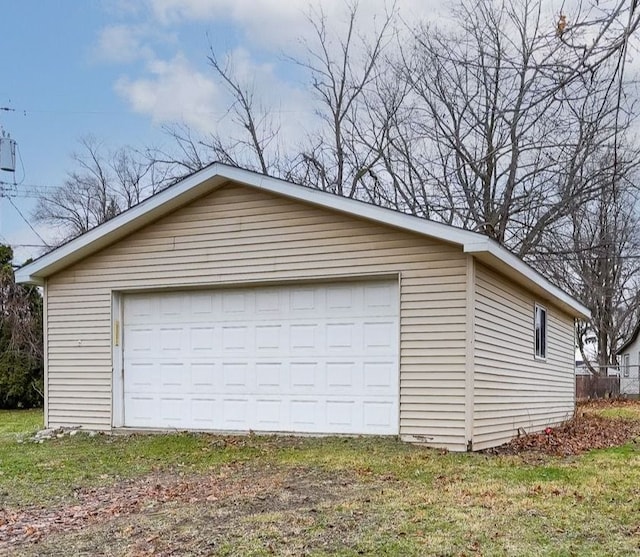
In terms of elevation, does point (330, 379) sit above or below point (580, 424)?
above

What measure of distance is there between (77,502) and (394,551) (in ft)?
10.7

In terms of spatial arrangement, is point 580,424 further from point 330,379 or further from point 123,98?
point 123,98

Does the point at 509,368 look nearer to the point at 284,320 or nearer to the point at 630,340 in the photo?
the point at 284,320

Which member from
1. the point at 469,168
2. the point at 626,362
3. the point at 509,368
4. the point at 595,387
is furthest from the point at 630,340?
the point at 509,368

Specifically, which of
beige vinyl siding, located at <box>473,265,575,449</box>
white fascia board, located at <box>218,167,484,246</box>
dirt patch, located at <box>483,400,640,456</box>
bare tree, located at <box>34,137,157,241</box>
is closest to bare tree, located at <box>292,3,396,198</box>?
bare tree, located at <box>34,137,157,241</box>

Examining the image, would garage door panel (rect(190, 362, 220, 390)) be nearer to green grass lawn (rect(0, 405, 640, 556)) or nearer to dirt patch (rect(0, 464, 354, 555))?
green grass lawn (rect(0, 405, 640, 556))

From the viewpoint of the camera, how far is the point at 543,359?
12.6 meters

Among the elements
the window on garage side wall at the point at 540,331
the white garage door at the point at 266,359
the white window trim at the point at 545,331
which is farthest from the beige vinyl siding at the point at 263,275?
the window on garage side wall at the point at 540,331

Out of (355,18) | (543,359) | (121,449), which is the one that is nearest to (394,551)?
(121,449)

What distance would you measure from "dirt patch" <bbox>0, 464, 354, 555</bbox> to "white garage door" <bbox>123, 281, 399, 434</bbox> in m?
2.27

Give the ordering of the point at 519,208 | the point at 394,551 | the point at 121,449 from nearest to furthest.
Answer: the point at 394,551, the point at 121,449, the point at 519,208

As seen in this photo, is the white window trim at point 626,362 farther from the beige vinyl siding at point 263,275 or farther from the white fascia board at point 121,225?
the white fascia board at point 121,225

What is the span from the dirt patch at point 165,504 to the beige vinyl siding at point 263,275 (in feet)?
7.86

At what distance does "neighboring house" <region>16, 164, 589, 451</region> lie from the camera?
28.7 feet
